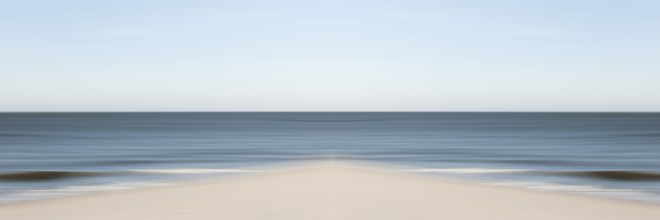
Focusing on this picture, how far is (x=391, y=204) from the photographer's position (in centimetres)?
781

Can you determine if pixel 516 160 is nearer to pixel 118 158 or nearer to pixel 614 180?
pixel 614 180

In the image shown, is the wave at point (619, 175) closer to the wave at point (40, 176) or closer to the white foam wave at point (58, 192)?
the white foam wave at point (58, 192)

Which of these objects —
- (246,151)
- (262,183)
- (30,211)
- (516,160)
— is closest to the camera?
(30,211)

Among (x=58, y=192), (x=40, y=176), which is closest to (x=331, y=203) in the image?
(x=58, y=192)

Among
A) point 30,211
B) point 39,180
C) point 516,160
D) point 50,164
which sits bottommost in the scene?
point 30,211

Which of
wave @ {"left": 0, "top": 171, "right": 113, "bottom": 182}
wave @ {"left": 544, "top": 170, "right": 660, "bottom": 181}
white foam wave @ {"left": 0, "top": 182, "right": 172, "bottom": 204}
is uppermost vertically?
wave @ {"left": 544, "top": 170, "right": 660, "bottom": 181}

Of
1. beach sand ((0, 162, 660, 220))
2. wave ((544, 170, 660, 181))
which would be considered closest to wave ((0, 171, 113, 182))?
beach sand ((0, 162, 660, 220))

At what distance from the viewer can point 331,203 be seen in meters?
7.78

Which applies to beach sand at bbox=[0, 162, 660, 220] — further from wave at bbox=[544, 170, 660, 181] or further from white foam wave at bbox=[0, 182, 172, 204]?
wave at bbox=[544, 170, 660, 181]

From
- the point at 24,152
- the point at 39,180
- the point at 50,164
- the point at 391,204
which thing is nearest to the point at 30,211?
the point at 391,204

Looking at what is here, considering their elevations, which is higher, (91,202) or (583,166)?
(583,166)

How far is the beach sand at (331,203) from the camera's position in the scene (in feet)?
23.3

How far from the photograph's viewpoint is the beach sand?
7098mm

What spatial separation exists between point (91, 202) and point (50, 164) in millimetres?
15634
